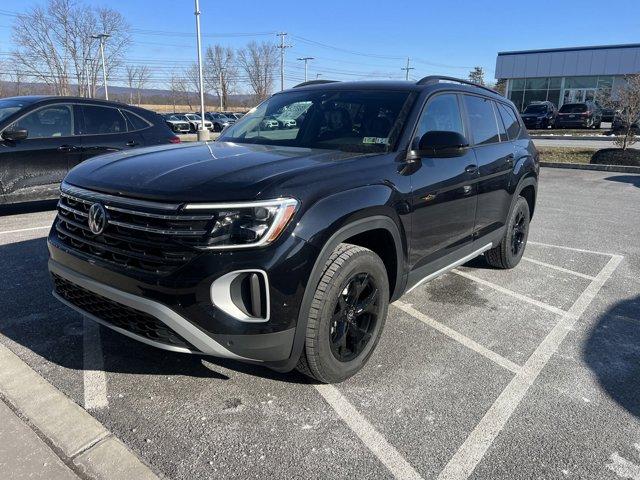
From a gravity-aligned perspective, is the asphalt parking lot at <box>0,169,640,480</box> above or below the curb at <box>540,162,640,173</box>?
→ below

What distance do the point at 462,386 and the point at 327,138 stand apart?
6.34 ft

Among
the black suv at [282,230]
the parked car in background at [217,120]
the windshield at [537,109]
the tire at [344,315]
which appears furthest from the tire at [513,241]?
the parked car in background at [217,120]

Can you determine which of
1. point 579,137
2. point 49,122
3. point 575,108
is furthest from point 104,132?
point 575,108

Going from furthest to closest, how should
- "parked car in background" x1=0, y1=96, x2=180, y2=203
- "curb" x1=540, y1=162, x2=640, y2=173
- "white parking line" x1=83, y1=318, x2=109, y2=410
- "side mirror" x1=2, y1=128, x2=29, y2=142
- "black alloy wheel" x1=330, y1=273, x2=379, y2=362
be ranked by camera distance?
"curb" x1=540, y1=162, x2=640, y2=173
"parked car in background" x1=0, y1=96, x2=180, y2=203
"side mirror" x1=2, y1=128, x2=29, y2=142
"black alloy wheel" x1=330, y1=273, x2=379, y2=362
"white parking line" x1=83, y1=318, x2=109, y2=410

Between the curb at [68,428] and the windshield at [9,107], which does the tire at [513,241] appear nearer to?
the curb at [68,428]

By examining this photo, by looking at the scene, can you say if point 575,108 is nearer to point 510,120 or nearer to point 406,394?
point 510,120

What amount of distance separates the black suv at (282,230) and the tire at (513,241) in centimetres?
123

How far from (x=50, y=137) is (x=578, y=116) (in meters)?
30.2

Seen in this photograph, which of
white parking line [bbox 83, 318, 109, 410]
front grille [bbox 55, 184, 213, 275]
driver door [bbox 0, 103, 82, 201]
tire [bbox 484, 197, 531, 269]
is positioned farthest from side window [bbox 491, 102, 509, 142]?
driver door [bbox 0, 103, 82, 201]

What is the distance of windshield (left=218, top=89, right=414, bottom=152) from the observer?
3477 mm

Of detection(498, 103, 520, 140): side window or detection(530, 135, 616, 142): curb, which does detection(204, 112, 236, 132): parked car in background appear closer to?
detection(530, 135, 616, 142): curb

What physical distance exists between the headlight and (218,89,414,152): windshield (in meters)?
1.21

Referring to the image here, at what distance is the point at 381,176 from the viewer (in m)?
3.04

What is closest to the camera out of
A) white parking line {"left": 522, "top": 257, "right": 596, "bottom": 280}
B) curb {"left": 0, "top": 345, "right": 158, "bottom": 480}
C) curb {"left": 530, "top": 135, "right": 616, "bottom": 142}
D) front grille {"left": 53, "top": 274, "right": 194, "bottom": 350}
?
curb {"left": 0, "top": 345, "right": 158, "bottom": 480}
